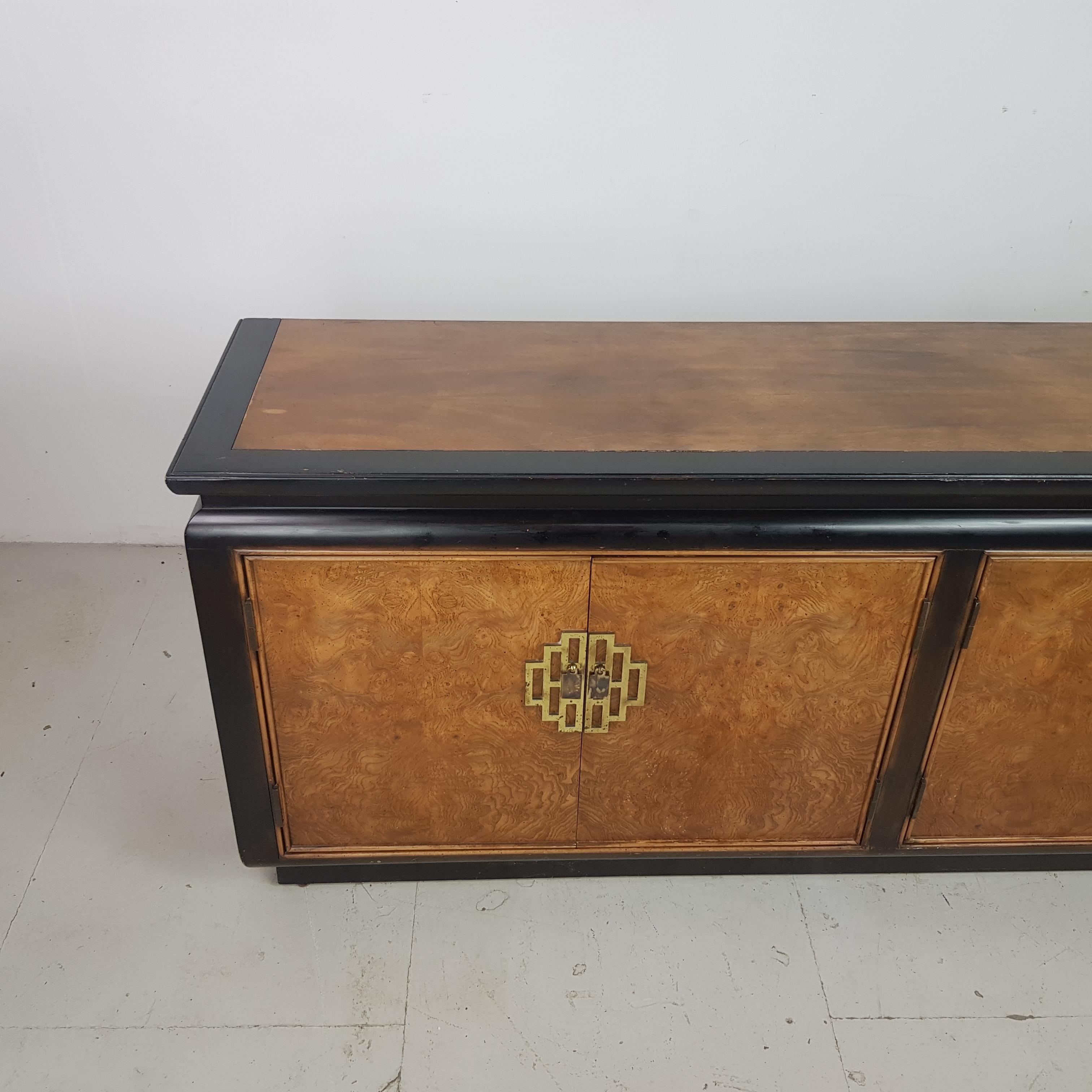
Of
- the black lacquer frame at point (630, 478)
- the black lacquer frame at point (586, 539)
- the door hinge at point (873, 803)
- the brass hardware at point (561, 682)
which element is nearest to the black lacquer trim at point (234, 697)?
the black lacquer frame at point (586, 539)

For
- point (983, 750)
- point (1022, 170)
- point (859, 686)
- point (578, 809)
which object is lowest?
point (578, 809)

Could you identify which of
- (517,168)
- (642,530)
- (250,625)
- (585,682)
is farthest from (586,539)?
(517,168)

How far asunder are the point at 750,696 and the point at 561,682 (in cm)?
33

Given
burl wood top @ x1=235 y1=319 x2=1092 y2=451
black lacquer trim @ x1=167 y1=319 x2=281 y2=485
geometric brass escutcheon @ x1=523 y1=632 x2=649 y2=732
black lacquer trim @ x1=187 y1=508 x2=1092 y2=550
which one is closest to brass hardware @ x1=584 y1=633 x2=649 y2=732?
geometric brass escutcheon @ x1=523 y1=632 x2=649 y2=732

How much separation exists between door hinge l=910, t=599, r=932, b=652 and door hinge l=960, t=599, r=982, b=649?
7 cm

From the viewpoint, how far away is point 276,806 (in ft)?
5.72

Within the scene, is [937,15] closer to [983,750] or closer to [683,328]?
[683,328]

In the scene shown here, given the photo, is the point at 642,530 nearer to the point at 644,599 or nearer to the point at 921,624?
the point at 644,599

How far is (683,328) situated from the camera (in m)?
2.01

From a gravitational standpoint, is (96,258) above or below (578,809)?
above

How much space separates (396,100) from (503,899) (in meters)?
1.74

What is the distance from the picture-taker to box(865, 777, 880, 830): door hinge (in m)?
1.78

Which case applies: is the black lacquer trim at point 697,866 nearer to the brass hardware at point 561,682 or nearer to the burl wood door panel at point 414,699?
the burl wood door panel at point 414,699

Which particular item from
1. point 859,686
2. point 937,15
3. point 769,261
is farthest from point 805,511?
point 937,15
